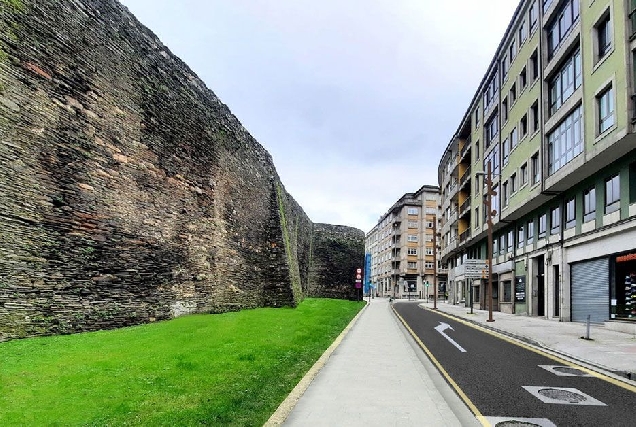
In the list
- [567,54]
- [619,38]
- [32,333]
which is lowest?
[32,333]

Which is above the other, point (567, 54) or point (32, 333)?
point (567, 54)

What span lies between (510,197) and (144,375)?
2928 centimetres

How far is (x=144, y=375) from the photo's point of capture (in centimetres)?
749

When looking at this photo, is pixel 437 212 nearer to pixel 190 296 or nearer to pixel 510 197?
pixel 510 197

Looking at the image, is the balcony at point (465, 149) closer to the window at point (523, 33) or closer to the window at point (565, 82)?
the window at point (523, 33)

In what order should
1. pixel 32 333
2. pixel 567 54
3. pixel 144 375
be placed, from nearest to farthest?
pixel 144 375 < pixel 32 333 < pixel 567 54

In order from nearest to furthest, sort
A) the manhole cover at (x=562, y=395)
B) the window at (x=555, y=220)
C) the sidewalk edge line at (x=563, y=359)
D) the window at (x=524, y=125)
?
1. the manhole cover at (x=562, y=395)
2. the sidewalk edge line at (x=563, y=359)
3. the window at (x=555, y=220)
4. the window at (x=524, y=125)

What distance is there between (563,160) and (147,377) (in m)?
22.6

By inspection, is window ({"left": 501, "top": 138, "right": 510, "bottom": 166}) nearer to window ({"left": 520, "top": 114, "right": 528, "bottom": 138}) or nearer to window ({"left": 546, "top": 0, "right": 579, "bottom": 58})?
window ({"left": 520, "top": 114, "right": 528, "bottom": 138})

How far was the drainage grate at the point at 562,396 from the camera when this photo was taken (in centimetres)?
707

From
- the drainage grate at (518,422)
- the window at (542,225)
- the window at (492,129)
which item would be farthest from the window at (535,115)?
the drainage grate at (518,422)

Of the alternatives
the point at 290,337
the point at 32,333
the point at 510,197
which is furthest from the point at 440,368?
the point at 510,197

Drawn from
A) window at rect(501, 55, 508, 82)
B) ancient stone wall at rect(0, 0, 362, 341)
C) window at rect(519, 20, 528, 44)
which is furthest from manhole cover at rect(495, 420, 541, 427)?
window at rect(501, 55, 508, 82)

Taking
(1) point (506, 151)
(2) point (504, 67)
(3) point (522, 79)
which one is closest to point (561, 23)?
(3) point (522, 79)
